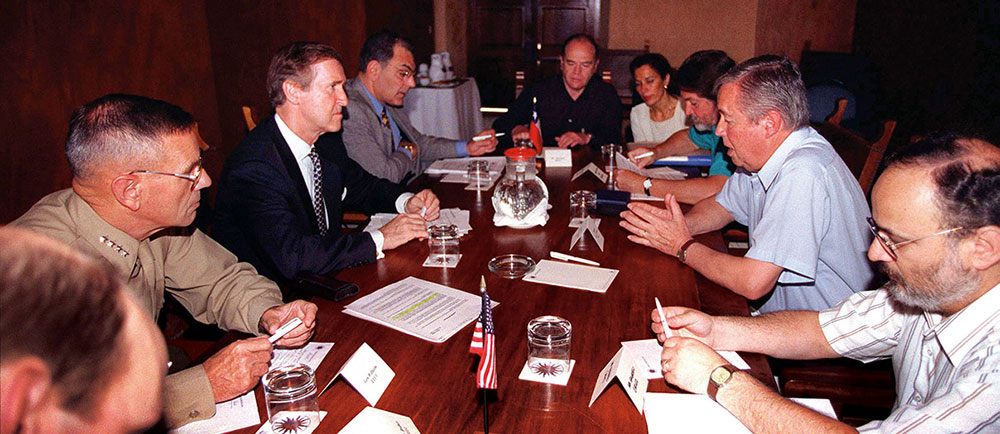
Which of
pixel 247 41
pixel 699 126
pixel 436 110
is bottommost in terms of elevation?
pixel 436 110

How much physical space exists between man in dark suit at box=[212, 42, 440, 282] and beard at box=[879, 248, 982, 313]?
4.68ft

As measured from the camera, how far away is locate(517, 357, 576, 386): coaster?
4.53 feet

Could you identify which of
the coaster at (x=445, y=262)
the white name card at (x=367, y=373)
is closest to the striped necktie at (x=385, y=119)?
the coaster at (x=445, y=262)

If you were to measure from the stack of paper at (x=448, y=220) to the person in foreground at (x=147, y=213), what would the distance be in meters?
0.70

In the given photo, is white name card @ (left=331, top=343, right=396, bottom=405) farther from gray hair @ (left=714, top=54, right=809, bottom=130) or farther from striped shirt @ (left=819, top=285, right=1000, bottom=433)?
gray hair @ (left=714, top=54, right=809, bottom=130)

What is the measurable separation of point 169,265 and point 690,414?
4.68 ft

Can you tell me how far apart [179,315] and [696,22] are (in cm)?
831

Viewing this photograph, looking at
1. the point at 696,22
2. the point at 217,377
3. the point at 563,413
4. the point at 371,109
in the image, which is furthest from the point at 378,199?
the point at 696,22

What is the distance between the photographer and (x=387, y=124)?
12.4ft

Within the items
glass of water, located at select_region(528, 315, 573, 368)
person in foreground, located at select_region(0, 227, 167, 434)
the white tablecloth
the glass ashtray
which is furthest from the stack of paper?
the white tablecloth

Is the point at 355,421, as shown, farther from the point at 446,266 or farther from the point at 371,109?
the point at 371,109

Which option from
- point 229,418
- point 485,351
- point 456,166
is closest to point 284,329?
point 229,418

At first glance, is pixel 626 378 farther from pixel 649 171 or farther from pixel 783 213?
pixel 649 171

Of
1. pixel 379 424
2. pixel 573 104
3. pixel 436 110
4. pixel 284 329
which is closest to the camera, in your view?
pixel 379 424
